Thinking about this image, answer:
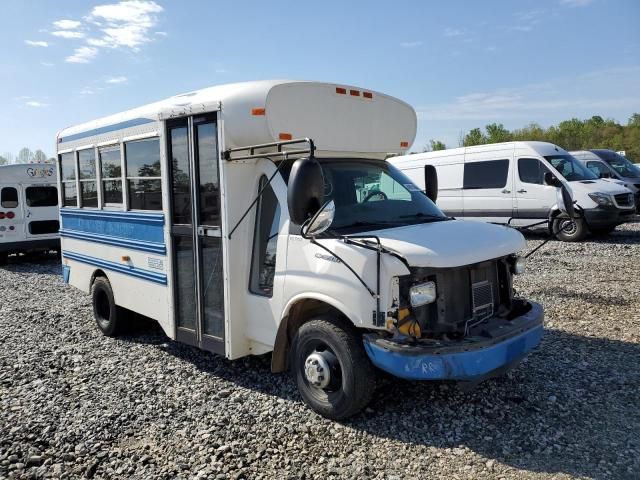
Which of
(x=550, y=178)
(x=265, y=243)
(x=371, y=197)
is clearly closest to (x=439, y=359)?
(x=371, y=197)

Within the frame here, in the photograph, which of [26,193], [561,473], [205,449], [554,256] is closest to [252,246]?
[205,449]

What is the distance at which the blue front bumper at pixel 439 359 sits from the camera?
3834 millimetres

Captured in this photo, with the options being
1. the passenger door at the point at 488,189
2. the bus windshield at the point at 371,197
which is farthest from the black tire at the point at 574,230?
the bus windshield at the point at 371,197

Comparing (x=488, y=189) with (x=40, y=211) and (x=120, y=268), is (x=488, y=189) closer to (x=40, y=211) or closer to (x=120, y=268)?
(x=120, y=268)

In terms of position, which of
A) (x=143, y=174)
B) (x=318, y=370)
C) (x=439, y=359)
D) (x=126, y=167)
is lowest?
(x=318, y=370)

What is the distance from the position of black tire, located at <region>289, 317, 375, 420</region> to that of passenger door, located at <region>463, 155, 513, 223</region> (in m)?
Answer: 11.1

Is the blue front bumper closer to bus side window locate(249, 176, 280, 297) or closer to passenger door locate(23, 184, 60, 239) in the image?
bus side window locate(249, 176, 280, 297)

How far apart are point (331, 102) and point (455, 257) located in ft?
6.19

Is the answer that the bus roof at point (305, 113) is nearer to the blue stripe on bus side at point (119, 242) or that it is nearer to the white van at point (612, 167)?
the blue stripe on bus side at point (119, 242)

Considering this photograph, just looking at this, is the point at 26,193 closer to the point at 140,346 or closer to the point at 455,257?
the point at 140,346

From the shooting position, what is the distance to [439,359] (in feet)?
12.6

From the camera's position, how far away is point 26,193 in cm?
1452

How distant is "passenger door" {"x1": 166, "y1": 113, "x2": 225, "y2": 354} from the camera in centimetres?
508

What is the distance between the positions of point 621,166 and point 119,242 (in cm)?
1914
